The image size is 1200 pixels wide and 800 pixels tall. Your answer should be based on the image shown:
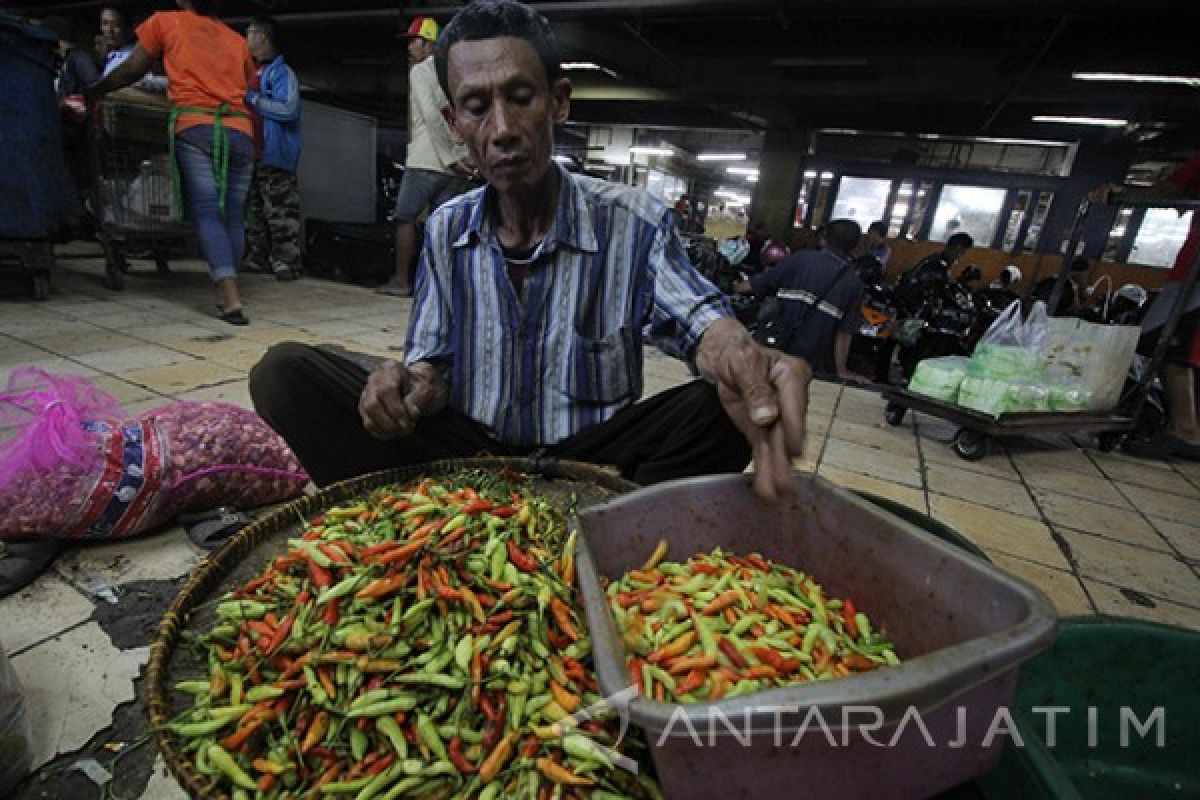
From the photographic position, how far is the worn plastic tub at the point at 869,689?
2.44 ft

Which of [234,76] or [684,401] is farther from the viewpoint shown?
[234,76]

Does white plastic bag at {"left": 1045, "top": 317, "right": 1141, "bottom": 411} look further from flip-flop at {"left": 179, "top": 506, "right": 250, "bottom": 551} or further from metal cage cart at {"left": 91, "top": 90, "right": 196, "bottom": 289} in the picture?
metal cage cart at {"left": 91, "top": 90, "right": 196, "bottom": 289}

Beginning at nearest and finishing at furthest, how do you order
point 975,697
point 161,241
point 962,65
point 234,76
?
point 975,697 → point 234,76 → point 161,241 → point 962,65

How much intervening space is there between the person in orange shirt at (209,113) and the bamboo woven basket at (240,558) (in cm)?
423

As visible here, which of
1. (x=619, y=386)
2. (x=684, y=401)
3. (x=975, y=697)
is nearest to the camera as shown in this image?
(x=975, y=697)

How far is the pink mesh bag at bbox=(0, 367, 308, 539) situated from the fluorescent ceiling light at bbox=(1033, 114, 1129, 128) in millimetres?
14849

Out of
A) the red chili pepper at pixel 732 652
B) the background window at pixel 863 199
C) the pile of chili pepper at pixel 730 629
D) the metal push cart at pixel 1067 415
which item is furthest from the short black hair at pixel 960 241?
the red chili pepper at pixel 732 652

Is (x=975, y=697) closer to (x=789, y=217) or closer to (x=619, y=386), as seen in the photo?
(x=619, y=386)

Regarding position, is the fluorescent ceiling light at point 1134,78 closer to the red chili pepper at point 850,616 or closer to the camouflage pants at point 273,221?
the red chili pepper at point 850,616

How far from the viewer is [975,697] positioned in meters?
0.88

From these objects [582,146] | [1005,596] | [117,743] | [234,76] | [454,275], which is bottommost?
[117,743]

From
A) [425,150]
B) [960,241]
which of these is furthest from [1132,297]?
[425,150]

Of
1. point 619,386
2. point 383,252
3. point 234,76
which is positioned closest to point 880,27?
point 383,252

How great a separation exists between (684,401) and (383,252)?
7.00 meters
